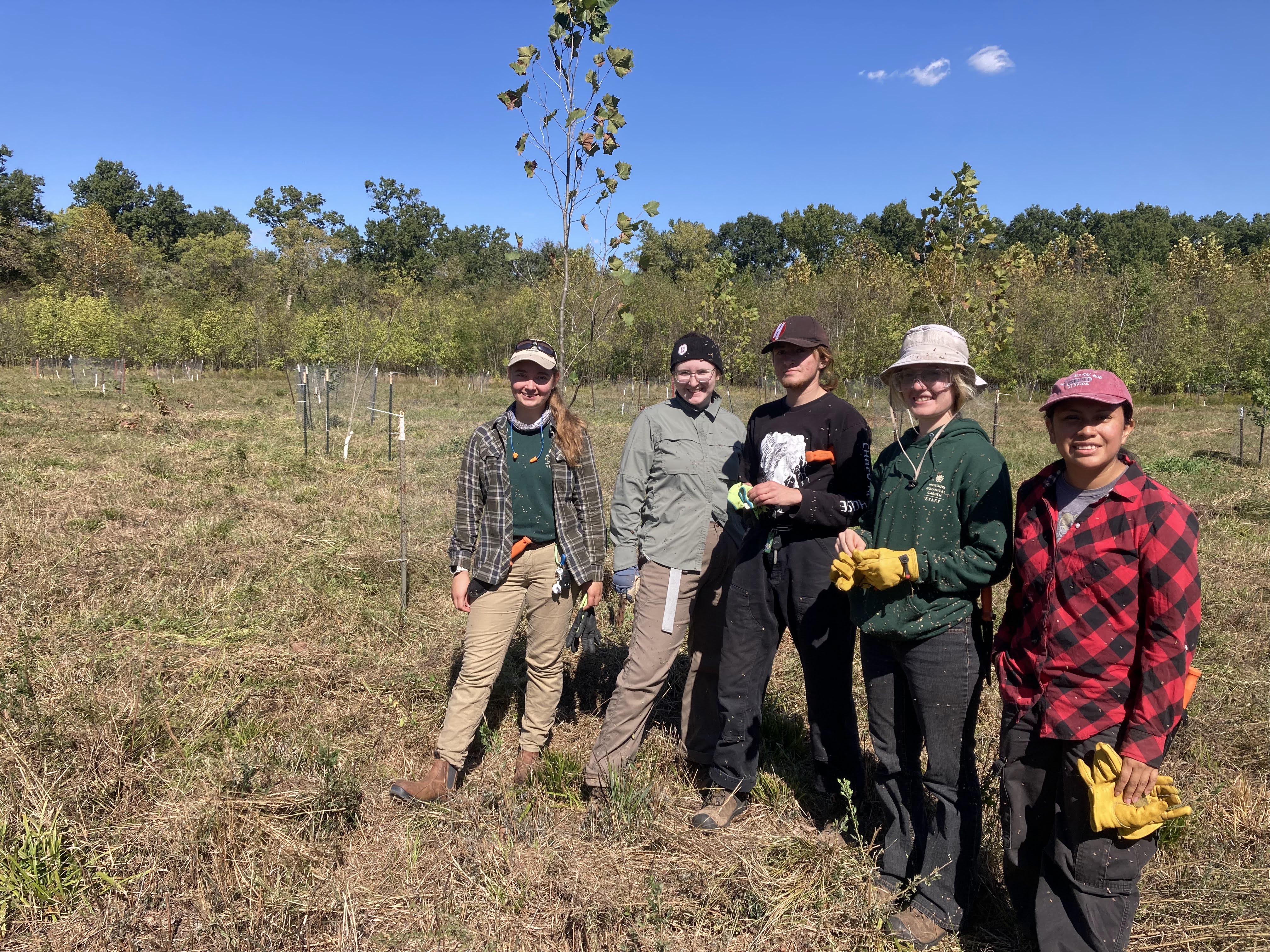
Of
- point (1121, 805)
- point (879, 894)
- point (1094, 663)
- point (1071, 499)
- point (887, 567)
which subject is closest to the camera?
point (1121, 805)

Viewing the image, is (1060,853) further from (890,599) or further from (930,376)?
(930,376)

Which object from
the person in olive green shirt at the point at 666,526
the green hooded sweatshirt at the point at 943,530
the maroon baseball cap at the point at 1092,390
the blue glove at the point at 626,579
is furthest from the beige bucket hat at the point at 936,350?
the blue glove at the point at 626,579

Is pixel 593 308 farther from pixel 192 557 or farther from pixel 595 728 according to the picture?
pixel 192 557

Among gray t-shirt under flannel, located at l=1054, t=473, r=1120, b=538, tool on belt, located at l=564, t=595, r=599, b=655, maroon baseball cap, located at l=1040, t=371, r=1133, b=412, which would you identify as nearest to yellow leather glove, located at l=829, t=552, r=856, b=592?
gray t-shirt under flannel, located at l=1054, t=473, r=1120, b=538

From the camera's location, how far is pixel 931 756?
2324 mm

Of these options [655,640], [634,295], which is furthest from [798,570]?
[634,295]

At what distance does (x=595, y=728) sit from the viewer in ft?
12.9

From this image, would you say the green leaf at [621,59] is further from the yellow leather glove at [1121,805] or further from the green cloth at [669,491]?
the yellow leather glove at [1121,805]

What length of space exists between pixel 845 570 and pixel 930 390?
646 millimetres

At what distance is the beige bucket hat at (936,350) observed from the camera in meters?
2.30

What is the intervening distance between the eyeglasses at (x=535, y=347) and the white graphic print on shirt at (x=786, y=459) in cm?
105

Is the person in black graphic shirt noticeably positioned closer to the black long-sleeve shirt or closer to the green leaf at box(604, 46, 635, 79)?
the black long-sleeve shirt

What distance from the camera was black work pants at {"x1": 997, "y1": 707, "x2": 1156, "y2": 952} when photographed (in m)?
1.92

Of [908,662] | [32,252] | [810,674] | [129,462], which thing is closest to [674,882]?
[810,674]
